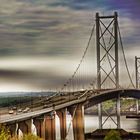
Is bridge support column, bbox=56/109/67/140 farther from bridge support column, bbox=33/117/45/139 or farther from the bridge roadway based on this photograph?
bridge support column, bbox=33/117/45/139

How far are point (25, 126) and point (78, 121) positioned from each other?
45.7ft

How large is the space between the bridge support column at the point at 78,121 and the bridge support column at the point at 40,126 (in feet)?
32.0

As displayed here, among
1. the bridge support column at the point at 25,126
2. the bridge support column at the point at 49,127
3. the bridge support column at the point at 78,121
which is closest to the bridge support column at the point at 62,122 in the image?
the bridge support column at the point at 78,121

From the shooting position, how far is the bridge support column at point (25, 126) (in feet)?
82.2

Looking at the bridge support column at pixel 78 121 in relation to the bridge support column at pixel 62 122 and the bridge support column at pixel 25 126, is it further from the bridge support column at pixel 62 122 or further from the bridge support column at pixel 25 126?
the bridge support column at pixel 25 126

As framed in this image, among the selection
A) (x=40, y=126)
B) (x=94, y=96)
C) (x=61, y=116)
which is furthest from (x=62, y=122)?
(x=94, y=96)

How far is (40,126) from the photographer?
28.1 meters

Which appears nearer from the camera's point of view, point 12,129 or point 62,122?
point 12,129

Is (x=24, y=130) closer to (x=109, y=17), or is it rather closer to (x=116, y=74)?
(x=116, y=74)

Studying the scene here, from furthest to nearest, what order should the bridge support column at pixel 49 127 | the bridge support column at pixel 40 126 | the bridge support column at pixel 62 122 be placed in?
the bridge support column at pixel 62 122 → the bridge support column at pixel 49 127 → the bridge support column at pixel 40 126

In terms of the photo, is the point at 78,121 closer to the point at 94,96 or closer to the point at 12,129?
the point at 94,96

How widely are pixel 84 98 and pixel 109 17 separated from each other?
14.9 metres

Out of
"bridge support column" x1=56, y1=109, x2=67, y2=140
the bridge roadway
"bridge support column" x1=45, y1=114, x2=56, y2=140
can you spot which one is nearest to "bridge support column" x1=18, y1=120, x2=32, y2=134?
the bridge roadway

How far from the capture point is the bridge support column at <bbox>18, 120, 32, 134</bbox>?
25062mm
